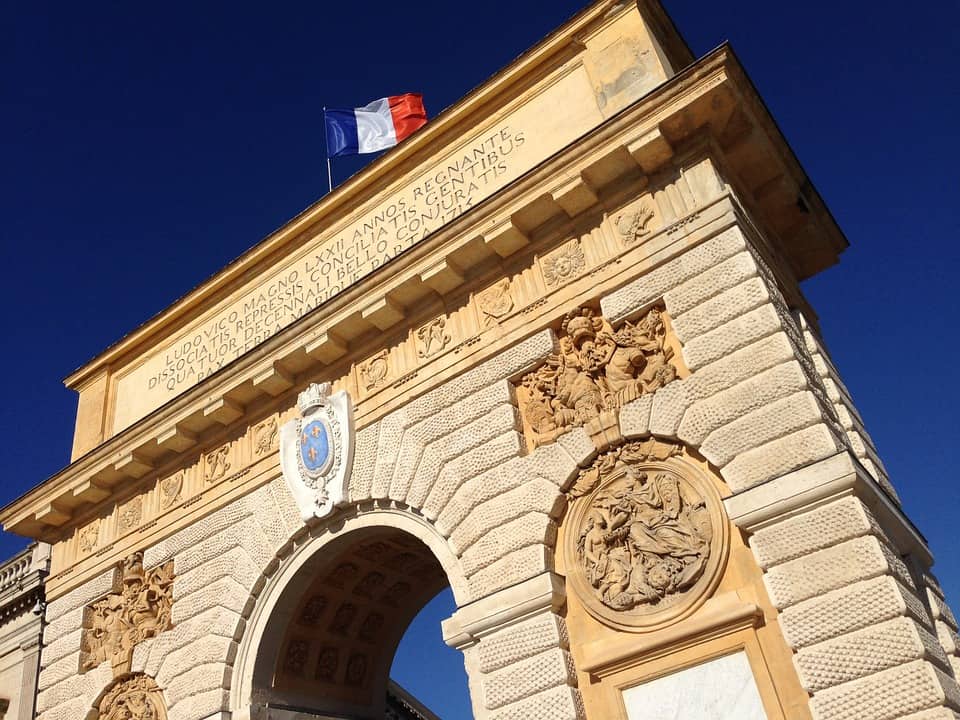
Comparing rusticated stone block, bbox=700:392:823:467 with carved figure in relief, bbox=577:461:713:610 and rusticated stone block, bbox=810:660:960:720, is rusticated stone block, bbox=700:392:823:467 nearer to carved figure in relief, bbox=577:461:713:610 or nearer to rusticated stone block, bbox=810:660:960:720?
carved figure in relief, bbox=577:461:713:610

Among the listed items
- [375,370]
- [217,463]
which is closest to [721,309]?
[375,370]

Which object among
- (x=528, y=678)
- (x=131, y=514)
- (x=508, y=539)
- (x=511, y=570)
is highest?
(x=131, y=514)

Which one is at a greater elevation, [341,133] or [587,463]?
[341,133]

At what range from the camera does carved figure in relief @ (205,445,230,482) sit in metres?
11.4

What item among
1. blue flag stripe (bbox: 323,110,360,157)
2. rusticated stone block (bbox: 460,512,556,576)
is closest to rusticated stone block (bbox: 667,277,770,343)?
rusticated stone block (bbox: 460,512,556,576)

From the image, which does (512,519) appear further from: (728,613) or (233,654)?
(233,654)

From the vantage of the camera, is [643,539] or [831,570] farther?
[643,539]

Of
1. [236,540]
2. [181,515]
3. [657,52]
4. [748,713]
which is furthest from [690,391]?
[181,515]

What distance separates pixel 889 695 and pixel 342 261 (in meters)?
8.14

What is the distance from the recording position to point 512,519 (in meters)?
8.47

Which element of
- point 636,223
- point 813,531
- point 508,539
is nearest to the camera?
point 813,531

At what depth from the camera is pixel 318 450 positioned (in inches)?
407

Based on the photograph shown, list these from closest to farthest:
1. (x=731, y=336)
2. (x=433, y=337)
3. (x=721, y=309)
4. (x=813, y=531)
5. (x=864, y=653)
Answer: (x=864, y=653) → (x=813, y=531) → (x=731, y=336) → (x=721, y=309) → (x=433, y=337)

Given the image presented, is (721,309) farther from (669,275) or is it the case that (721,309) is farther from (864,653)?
(864,653)
